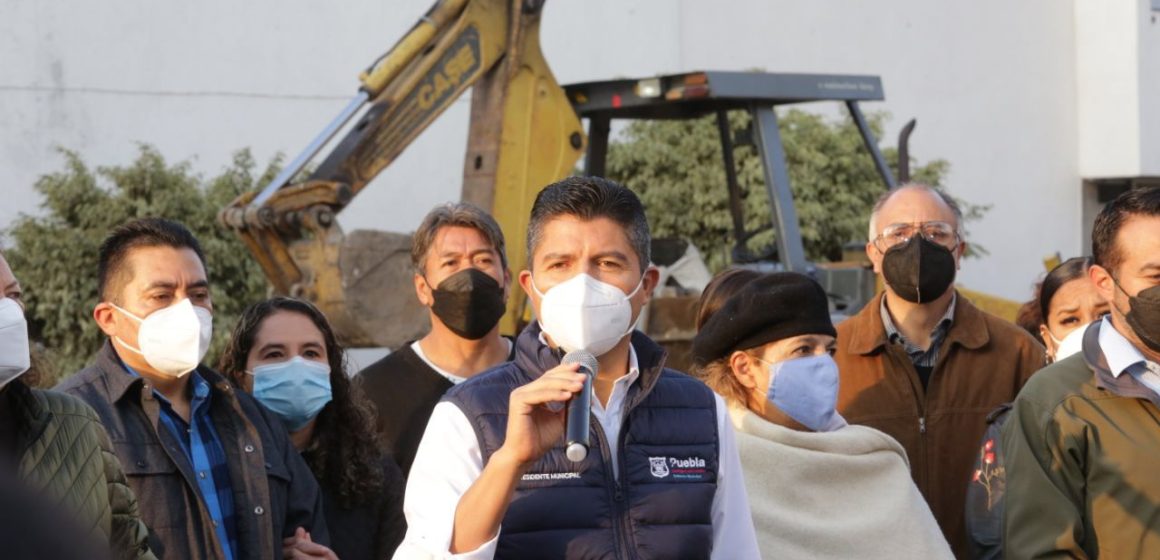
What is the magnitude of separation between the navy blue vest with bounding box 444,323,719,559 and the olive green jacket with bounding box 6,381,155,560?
824mm

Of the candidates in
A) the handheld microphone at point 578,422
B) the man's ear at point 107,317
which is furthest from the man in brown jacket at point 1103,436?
the man's ear at point 107,317

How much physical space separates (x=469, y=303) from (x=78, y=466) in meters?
1.81

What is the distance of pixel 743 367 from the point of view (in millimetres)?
3852

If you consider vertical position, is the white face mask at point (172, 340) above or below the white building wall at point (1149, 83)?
below

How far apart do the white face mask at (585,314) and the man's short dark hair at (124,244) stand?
1.59 meters

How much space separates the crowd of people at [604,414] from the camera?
8.73 feet

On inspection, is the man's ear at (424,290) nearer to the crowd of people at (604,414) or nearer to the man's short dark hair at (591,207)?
the crowd of people at (604,414)

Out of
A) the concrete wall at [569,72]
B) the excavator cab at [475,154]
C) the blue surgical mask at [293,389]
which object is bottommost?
the blue surgical mask at [293,389]

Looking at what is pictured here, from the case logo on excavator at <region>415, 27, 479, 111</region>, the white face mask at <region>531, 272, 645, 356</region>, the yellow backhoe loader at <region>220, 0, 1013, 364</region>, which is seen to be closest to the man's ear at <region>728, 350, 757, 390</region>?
the white face mask at <region>531, 272, 645, 356</region>

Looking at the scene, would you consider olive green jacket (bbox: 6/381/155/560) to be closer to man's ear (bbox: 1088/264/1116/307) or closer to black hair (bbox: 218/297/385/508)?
black hair (bbox: 218/297/385/508)

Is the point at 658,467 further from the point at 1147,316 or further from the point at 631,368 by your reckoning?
the point at 1147,316

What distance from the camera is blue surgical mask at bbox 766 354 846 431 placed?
3.77 m

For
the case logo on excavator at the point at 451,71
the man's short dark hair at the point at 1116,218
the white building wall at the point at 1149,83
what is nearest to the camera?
the man's short dark hair at the point at 1116,218

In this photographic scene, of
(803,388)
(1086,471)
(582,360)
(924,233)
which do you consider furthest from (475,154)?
(582,360)
